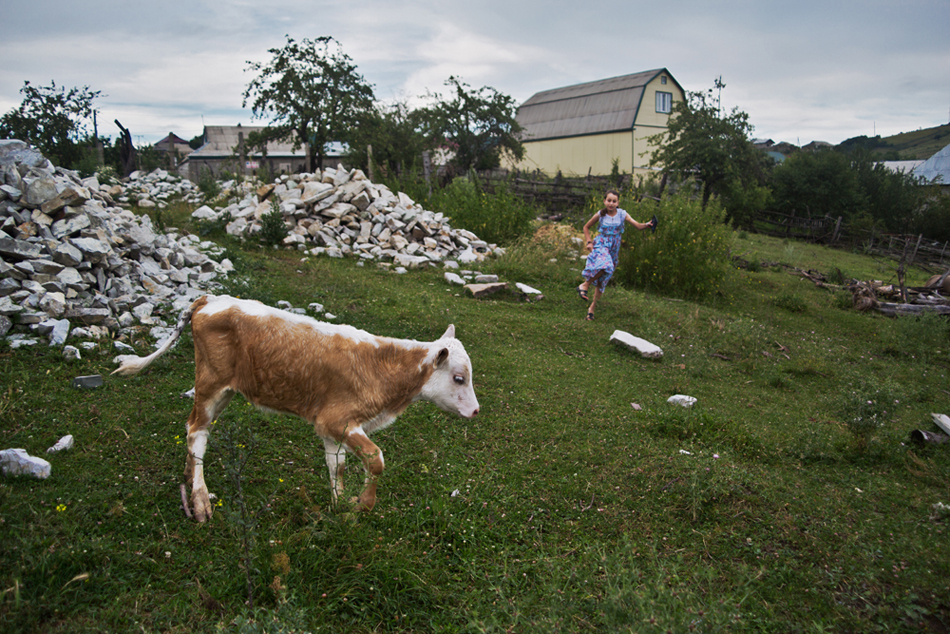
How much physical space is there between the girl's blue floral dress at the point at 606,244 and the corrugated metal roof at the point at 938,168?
37.4 m

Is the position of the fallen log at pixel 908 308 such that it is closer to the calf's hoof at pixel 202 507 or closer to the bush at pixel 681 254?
the bush at pixel 681 254

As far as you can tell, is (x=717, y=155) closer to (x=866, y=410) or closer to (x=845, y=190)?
(x=845, y=190)

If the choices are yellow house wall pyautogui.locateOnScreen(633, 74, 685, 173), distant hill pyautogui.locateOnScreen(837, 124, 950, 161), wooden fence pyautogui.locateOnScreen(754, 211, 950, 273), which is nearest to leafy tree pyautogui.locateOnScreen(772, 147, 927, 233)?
wooden fence pyautogui.locateOnScreen(754, 211, 950, 273)

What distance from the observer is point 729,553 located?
3.74m

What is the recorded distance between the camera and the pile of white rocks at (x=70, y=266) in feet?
20.7

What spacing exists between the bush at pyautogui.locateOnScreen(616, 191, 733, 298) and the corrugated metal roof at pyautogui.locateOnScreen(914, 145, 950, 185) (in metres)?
33.4

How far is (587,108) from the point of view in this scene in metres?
41.3

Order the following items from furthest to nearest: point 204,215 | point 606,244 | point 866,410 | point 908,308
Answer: point 204,215 < point 908,308 < point 606,244 < point 866,410

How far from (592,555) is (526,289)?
8029mm

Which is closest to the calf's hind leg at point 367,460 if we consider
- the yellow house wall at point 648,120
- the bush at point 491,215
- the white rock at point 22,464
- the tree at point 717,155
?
the white rock at point 22,464

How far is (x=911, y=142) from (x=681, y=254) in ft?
273

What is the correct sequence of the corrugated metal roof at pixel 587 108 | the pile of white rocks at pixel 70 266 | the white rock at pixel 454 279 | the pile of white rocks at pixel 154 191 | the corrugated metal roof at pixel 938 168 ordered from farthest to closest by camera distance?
the corrugated metal roof at pixel 587 108 < the corrugated metal roof at pixel 938 168 < the pile of white rocks at pixel 154 191 < the white rock at pixel 454 279 < the pile of white rocks at pixel 70 266

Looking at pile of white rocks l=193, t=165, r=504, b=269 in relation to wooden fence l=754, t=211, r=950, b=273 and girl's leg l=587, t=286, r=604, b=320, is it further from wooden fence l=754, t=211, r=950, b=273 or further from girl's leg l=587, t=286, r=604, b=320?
wooden fence l=754, t=211, r=950, b=273

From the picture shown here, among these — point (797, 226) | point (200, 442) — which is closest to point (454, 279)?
point (200, 442)
